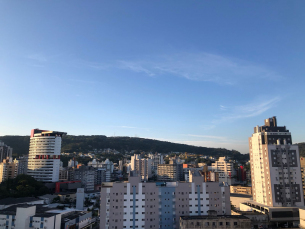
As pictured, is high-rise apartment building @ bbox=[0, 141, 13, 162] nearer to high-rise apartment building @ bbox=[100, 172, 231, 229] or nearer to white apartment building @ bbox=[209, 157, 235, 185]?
high-rise apartment building @ bbox=[100, 172, 231, 229]

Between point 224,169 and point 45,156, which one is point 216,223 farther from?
point 224,169

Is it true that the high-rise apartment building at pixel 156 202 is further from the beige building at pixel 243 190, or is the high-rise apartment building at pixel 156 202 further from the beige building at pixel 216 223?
the beige building at pixel 243 190

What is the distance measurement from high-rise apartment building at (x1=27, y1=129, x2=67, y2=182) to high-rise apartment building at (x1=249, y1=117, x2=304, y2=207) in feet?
198

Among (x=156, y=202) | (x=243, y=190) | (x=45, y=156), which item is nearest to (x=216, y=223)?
(x=156, y=202)

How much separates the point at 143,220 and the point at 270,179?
85.4ft

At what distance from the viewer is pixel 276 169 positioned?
43.6 m

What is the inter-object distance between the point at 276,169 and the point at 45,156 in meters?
68.0

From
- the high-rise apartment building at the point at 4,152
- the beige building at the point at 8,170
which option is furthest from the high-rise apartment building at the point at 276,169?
the high-rise apartment building at the point at 4,152

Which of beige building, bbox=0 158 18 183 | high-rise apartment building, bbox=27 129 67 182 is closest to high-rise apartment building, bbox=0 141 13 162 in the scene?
beige building, bbox=0 158 18 183

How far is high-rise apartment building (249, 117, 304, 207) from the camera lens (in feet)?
139

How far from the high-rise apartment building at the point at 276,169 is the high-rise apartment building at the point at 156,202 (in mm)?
13727

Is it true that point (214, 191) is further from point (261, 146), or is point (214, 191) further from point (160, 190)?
point (261, 146)

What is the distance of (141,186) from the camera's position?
34.3 metres

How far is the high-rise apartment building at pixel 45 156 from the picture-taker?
243 feet
